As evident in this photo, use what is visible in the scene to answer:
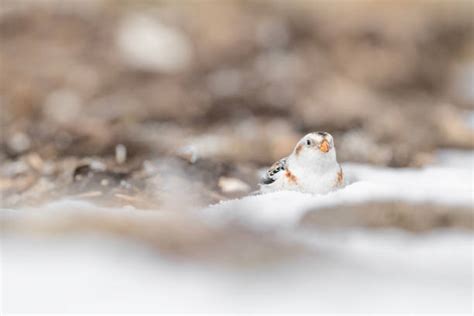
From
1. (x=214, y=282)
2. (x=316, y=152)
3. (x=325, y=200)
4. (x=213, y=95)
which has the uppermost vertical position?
(x=213, y=95)

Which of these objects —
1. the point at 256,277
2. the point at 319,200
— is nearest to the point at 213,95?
the point at 319,200

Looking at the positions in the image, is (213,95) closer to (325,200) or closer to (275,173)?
(275,173)

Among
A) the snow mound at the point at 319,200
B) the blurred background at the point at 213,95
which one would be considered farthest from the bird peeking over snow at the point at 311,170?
the blurred background at the point at 213,95

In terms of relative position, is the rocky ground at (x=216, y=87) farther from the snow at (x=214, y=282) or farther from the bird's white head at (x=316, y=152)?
the snow at (x=214, y=282)

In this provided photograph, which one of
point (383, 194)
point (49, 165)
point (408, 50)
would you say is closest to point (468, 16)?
point (408, 50)

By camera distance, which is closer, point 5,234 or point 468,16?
point 5,234

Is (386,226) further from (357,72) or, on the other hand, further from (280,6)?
(280,6)
